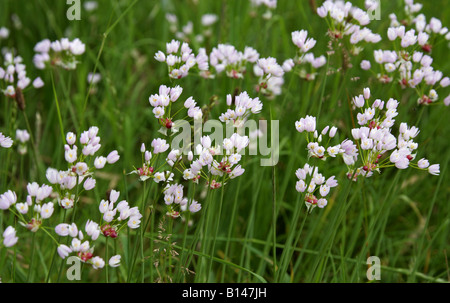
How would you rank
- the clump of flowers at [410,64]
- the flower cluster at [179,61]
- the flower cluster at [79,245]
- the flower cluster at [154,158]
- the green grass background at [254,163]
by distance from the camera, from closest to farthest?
the flower cluster at [79,245] → the flower cluster at [154,158] → the flower cluster at [179,61] → the clump of flowers at [410,64] → the green grass background at [254,163]

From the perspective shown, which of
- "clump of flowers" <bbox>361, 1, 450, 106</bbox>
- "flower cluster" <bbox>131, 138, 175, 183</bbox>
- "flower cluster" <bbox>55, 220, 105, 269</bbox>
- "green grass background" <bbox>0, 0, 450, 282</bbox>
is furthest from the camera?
"green grass background" <bbox>0, 0, 450, 282</bbox>

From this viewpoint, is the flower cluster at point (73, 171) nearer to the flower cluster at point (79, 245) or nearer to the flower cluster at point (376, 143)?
the flower cluster at point (79, 245)

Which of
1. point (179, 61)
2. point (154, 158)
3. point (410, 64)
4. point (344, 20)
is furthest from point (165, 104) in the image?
point (410, 64)

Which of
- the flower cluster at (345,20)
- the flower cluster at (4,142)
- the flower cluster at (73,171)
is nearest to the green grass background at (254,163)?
the flower cluster at (345,20)

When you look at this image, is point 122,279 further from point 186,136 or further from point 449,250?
point 449,250

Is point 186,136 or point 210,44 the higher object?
point 210,44

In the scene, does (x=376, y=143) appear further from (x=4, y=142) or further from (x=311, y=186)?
(x=4, y=142)

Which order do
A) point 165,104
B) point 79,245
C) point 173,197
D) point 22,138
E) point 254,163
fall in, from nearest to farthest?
point 79,245 → point 165,104 → point 173,197 → point 22,138 → point 254,163

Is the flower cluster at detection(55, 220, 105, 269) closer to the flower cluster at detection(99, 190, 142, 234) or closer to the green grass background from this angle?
the flower cluster at detection(99, 190, 142, 234)

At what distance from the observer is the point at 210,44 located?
11.7ft

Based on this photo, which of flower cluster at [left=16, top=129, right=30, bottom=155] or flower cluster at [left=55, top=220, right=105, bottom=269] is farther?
flower cluster at [left=16, top=129, right=30, bottom=155]

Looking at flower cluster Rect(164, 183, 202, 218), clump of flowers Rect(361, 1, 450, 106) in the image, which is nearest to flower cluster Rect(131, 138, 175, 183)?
flower cluster Rect(164, 183, 202, 218)
